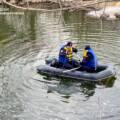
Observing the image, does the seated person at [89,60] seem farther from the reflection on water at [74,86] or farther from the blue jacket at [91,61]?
the reflection on water at [74,86]

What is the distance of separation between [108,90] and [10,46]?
1100 centimetres

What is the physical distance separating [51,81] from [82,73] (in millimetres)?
1698

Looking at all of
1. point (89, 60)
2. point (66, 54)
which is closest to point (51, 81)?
point (66, 54)

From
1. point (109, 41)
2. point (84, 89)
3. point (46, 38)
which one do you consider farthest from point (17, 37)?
point (84, 89)

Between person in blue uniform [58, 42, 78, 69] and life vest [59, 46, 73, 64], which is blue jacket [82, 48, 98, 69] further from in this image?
life vest [59, 46, 73, 64]

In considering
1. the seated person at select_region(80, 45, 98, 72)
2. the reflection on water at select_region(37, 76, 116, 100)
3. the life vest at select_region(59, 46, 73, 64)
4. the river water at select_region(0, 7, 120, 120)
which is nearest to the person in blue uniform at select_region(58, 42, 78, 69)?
the life vest at select_region(59, 46, 73, 64)

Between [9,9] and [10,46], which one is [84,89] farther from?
[9,9]

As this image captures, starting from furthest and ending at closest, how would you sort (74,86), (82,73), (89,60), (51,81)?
(89,60), (51,81), (82,73), (74,86)

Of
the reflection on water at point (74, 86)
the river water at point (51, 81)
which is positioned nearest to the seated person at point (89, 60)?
the reflection on water at point (74, 86)

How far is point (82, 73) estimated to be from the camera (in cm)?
2111

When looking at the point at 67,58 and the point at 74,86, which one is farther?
the point at 67,58

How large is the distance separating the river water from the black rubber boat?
35 centimetres

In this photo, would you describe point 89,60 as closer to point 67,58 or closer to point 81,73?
point 81,73

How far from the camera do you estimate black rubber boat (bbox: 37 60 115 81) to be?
818 inches
